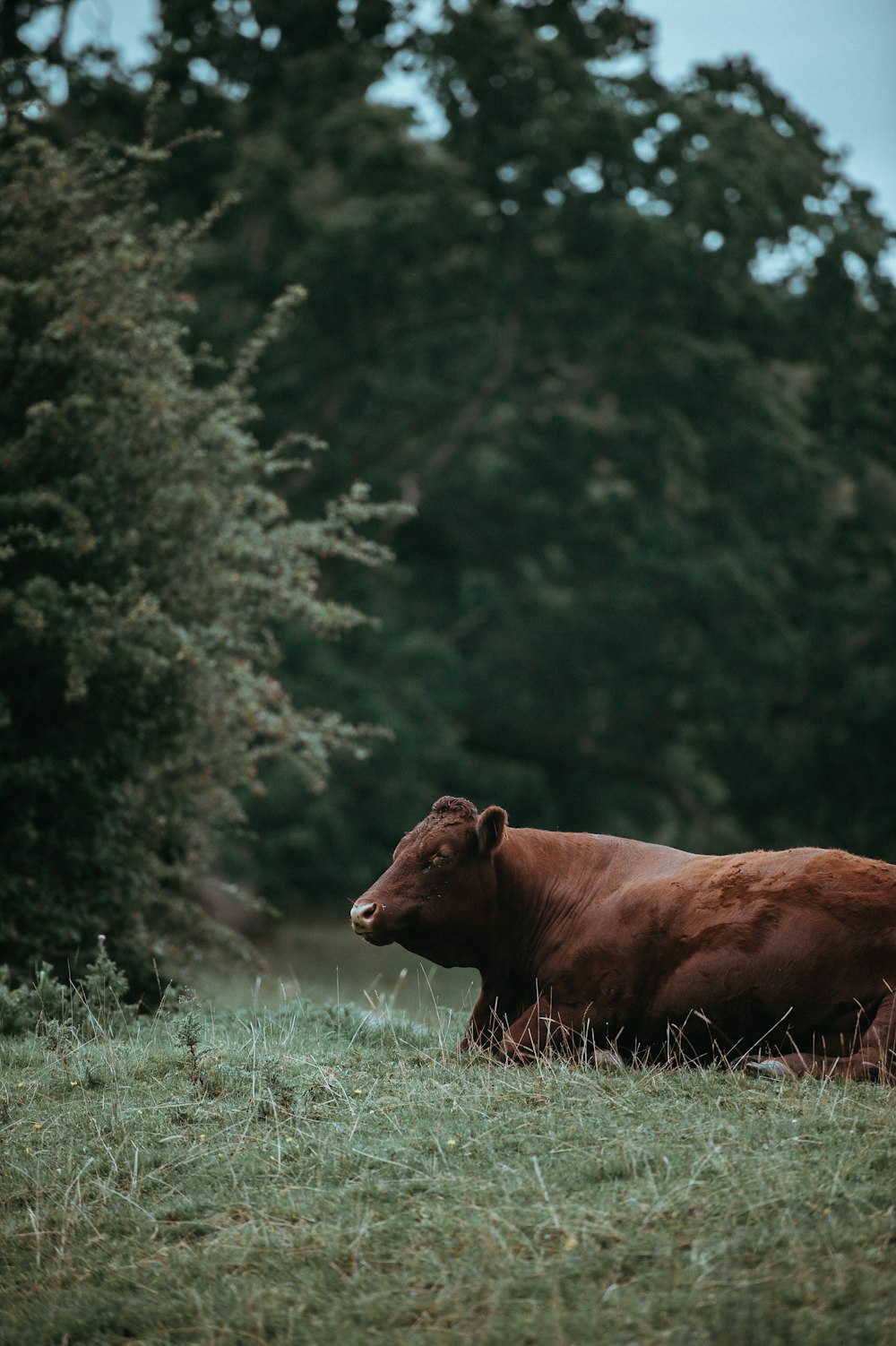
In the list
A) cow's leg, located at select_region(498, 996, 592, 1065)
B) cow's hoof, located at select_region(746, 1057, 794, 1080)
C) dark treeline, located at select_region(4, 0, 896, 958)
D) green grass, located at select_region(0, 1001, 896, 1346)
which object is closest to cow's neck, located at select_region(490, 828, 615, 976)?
cow's leg, located at select_region(498, 996, 592, 1065)

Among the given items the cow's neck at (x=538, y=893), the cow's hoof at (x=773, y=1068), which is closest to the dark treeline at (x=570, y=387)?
the cow's neck at (x=538, y=893)

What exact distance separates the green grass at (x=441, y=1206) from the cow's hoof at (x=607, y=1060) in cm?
17

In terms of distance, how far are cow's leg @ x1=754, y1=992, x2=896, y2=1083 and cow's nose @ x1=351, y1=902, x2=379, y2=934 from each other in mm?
1879

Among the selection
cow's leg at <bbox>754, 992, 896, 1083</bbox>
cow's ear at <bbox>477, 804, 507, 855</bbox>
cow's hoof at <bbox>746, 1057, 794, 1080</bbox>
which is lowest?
cow's hoof at <bbox>746, 1057, 794, 1080</bbox>

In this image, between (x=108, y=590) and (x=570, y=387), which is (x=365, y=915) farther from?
(x=570, y=387)

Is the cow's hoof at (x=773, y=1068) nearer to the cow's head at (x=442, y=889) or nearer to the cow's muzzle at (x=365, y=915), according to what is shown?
the cow's head at (x=442, y=889)

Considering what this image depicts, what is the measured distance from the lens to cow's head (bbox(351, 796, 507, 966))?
6.77 m

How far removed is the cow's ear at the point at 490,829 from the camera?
269 inches

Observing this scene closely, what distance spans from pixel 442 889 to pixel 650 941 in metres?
1.05

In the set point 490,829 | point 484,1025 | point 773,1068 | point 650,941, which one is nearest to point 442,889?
point 490,829

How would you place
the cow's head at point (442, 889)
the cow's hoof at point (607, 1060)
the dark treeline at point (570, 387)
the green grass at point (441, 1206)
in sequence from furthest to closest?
the dark treeline at point (570, 387)
the cow's head at point (442, 889)
the cow's hoof at point (607, 1060)
the green grass at point (441, 1206)

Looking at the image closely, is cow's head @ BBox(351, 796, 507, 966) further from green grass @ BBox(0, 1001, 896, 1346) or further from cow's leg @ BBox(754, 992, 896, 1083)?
cow's leg @ BBox(754, 992, 896, 1083)

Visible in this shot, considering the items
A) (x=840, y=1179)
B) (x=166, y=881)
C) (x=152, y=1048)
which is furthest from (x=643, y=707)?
(x=840, y=1179)

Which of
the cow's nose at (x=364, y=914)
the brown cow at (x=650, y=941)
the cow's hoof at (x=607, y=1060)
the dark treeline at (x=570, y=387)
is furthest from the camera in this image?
the dark treeline at (x=570, y=387)
